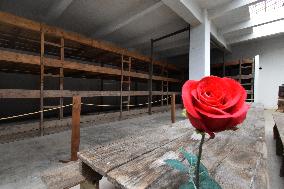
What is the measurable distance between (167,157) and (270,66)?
14.0 metres

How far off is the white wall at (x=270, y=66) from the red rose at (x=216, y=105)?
13698 millimetres

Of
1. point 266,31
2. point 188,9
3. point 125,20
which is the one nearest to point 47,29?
point 125,20

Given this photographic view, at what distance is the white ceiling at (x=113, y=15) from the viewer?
22.6ft

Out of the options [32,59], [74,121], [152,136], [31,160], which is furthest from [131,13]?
[152,136]

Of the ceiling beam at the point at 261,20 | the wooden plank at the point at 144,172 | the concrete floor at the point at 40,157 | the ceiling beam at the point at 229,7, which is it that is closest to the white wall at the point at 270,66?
the ceiling beam at the point at 261,20

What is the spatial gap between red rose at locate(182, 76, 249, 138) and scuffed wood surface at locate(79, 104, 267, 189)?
49 cm

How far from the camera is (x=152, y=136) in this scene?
1671mm

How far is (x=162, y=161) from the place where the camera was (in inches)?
44.0

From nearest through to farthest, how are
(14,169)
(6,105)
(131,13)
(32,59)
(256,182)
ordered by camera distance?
1. (256,182)
2. (14,169)
3. (32,59)
4. (131,13)
5. (6,105)

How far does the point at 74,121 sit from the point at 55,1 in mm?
5829

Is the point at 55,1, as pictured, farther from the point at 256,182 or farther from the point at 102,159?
the point at 256,182

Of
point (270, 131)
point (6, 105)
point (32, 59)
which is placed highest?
point (32, 59)

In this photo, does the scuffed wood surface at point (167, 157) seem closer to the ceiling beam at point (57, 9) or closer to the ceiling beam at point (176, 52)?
Result: the ceiling beam at point (57, 9)

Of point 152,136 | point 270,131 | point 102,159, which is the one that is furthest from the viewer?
point 270,131
